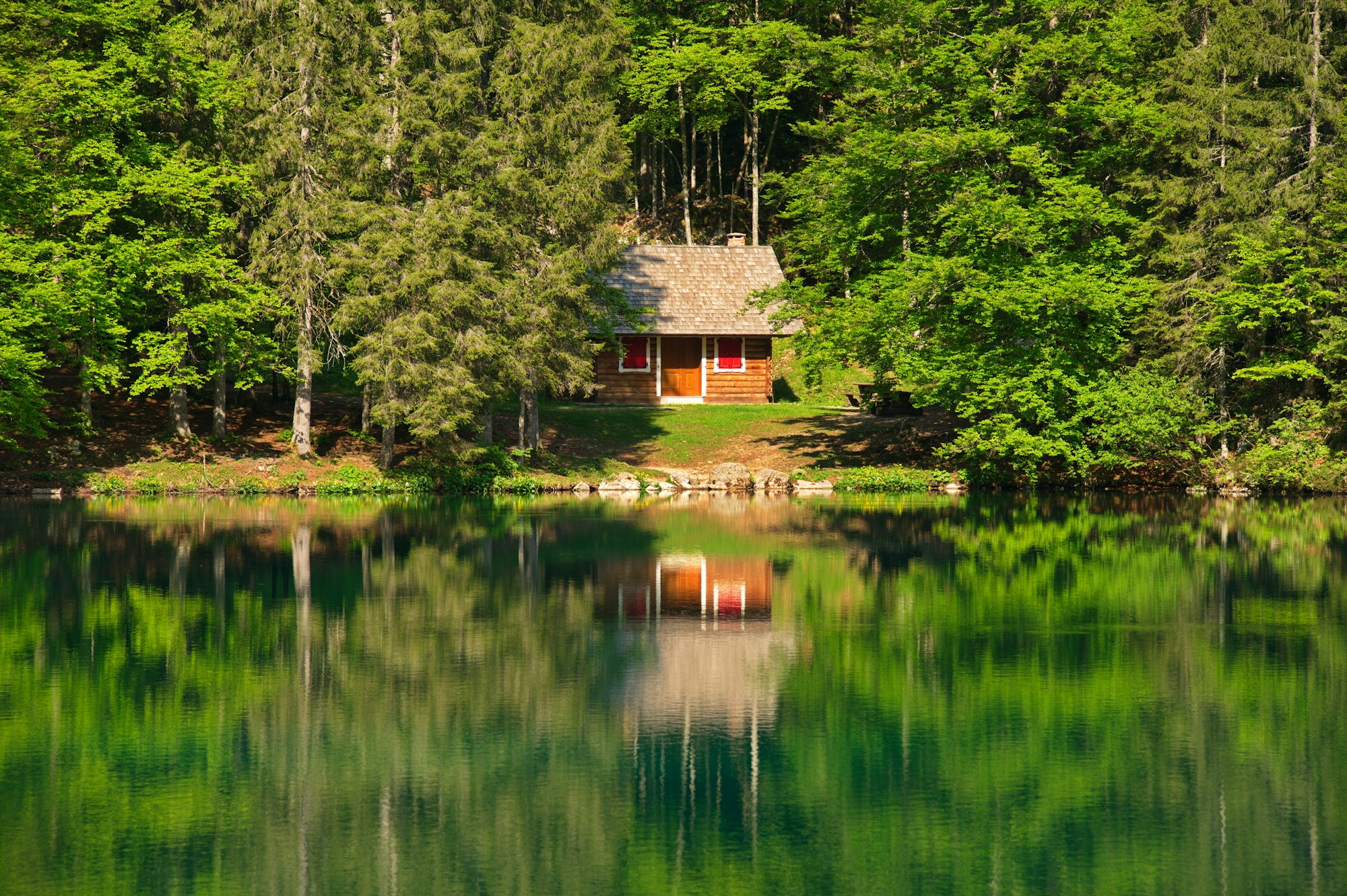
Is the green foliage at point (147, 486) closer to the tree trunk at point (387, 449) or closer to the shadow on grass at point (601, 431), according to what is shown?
the tree trunk at point (387, 449)

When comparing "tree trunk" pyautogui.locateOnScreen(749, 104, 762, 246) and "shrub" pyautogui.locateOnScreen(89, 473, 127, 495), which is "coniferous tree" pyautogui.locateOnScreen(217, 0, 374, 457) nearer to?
"shrub" pyautogui.locateOnScreen(89, 473, 127, 495)

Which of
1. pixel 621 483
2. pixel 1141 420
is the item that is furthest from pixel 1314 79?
pixel 621 483

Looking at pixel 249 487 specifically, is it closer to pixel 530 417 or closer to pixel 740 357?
pixel 530 417

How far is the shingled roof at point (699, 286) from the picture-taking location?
48844 millimetres

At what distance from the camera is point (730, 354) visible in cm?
5009

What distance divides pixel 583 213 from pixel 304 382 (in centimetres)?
914

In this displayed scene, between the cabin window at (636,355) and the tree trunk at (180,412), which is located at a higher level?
the cabin window at (636,355)

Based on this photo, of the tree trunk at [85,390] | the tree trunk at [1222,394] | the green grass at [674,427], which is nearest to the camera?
the tree trunk at [85,390]

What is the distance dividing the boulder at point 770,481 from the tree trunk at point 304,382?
1271 cm

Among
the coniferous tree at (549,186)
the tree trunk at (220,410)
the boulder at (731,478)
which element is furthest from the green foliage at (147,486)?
the boulder at (731,478)

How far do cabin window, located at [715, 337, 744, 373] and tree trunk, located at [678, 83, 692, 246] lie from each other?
7.17m

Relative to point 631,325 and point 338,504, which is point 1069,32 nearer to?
point 631,325

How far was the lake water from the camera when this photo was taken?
26.6ft

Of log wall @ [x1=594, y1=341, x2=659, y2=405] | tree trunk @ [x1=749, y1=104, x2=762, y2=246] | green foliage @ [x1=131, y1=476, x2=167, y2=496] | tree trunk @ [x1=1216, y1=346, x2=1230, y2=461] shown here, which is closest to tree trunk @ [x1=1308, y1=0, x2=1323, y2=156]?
tree trunk @ [x1=1216, y1=346, x2=1230, y2=461]
